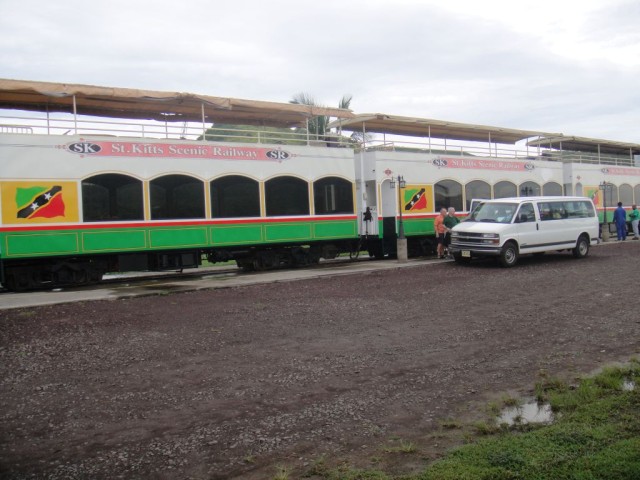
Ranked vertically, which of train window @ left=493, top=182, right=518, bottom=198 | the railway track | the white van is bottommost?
the railway track

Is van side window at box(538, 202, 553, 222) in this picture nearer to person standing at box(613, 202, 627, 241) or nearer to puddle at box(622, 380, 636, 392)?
person standing at box(613, 202, 627, 241)

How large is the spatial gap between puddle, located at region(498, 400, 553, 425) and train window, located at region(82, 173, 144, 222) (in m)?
11.8

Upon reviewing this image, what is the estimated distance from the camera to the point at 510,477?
3.66m

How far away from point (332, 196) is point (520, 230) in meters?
5.77

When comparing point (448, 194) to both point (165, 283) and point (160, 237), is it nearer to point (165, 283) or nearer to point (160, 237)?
point (160, 237)

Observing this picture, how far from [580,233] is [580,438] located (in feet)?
50.9

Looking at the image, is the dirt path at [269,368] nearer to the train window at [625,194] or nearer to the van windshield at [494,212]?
the van windshield at [494,212]

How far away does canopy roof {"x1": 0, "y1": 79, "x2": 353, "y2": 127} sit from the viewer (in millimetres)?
14258

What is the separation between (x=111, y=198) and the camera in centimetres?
1459

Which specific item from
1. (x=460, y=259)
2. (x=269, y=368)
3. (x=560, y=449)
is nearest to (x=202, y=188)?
(x=460, y=259)

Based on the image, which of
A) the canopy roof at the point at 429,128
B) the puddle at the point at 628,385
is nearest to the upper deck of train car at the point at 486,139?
the canopy roof at the point at 429,128

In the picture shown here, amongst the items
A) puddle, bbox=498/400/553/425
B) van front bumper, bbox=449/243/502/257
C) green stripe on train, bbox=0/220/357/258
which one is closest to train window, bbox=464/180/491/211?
van front bumper, bbox=449/243/502/257

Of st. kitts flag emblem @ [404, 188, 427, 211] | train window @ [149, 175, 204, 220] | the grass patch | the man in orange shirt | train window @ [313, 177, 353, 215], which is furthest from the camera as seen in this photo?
st. kitts flag emblem @ [404, 188, 427, 211]

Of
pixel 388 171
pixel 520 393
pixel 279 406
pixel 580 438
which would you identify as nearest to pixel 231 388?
pixel 279 406
